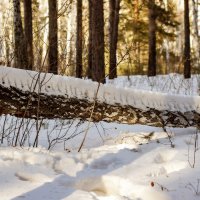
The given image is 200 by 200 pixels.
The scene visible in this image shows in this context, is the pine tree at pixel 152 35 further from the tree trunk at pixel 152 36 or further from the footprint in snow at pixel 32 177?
the footprint in snow at pixel 32 177

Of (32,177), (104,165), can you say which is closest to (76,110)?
(104,165)

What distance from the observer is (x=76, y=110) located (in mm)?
4074

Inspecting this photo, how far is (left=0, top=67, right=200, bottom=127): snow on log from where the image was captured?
3814mm

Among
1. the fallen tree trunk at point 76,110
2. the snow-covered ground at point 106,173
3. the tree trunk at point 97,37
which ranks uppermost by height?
the tree trunk at point 97,37

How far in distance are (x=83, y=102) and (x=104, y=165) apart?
73 cm

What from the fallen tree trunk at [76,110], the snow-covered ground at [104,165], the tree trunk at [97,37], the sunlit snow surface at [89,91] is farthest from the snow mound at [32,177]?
the tree trunk at [97,37]

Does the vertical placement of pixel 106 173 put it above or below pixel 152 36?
below

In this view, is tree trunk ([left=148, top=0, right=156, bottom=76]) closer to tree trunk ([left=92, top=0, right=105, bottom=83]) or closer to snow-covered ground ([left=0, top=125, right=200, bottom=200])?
tree trunk ([left=92, top=0, right=105, bottom=83])

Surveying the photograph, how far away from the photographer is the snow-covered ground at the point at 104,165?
288 cm

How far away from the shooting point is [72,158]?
11.7 ft

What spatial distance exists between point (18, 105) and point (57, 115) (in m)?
0.40

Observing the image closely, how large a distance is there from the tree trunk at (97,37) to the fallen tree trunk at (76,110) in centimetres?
407

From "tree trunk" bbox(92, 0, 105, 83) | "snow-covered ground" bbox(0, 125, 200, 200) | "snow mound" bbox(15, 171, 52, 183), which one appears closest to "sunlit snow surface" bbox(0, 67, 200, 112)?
"snow-covered ground" bbox(0, 125, 200, 200)

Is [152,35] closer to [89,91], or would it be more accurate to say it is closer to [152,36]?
[152,36]
